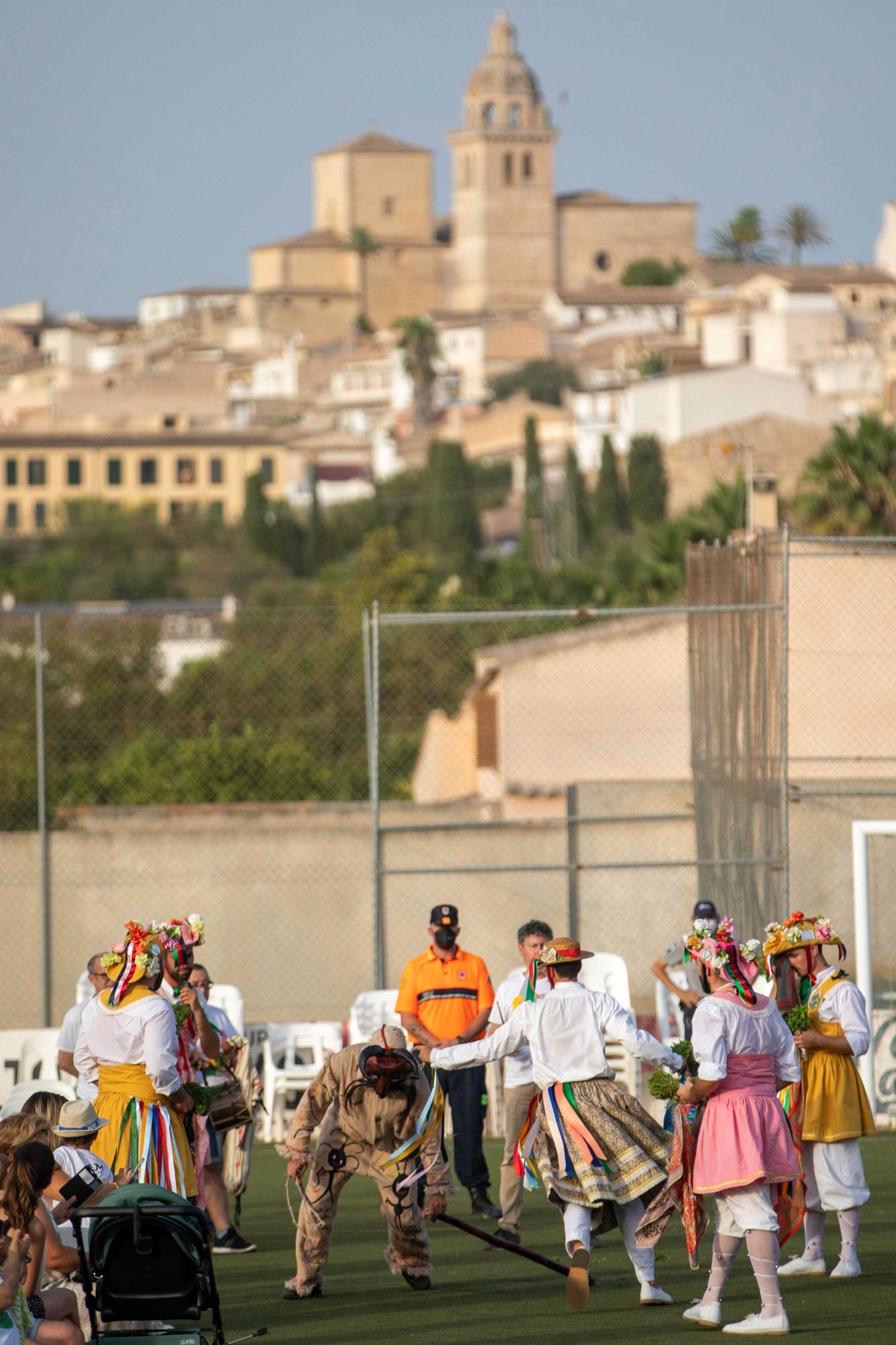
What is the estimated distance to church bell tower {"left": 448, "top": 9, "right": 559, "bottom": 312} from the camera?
17600 cm

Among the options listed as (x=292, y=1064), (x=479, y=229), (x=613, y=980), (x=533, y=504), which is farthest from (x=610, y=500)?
(x=479, y=229)

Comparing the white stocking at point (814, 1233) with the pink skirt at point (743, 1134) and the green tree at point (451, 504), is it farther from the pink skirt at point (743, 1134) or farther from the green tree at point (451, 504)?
the green tree at point (451, 504)

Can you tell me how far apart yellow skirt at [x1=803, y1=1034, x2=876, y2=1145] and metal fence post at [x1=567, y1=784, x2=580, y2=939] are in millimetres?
5793

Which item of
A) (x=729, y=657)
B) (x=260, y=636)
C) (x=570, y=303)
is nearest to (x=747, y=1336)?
(x=729, y=657)

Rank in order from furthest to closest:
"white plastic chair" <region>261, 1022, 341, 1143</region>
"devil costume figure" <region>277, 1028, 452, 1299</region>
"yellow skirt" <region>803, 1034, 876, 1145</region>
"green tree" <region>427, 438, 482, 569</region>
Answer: "green tree" <region>427, 438, 482, 569</region>, "white plastic chair" <region>261, 1022, 341, 1143</region>, "yellow skirt" <region>803, 1034, 876, 1145</region>, "devil costume figure" <region>277, 1028, 452, 1299</region>

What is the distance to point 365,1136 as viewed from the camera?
885 cm

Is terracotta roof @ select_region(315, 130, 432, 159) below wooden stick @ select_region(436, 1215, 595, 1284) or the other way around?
the other way around

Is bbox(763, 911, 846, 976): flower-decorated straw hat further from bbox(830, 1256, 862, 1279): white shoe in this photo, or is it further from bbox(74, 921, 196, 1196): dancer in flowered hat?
bbox(74, 921, 196, 1196): dancer in flowered hat

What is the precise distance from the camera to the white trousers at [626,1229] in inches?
331

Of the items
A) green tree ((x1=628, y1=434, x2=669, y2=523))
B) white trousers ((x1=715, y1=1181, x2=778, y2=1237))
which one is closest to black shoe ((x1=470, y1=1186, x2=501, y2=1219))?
white trousers ((x1=715, y1=1181, x2=778, y2=1237))

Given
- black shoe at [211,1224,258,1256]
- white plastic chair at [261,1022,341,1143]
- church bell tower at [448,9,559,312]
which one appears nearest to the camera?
black shoe at [211,1224,258,1256]

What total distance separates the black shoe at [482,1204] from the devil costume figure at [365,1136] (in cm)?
235

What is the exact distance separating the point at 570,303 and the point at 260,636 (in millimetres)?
113137

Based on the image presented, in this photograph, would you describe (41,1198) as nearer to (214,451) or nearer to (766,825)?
(766,825)
